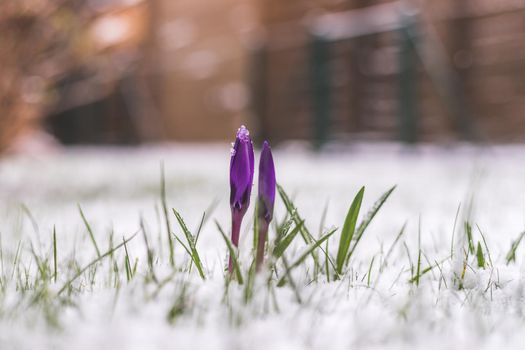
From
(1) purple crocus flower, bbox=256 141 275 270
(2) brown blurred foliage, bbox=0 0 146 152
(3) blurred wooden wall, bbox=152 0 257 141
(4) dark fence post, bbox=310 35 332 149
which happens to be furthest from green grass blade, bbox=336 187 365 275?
(3) blurred wooden wall, bbox=152 0 257 141

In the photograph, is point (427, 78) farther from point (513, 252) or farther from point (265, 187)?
point (265, 187)

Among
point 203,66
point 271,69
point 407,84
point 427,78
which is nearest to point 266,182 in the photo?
point 407,84

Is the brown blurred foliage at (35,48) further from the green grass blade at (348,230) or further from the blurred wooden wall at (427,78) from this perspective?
the blurred wooden wall at (427,78)

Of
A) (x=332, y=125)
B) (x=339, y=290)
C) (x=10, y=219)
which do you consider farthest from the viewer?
(x=332, y=125)

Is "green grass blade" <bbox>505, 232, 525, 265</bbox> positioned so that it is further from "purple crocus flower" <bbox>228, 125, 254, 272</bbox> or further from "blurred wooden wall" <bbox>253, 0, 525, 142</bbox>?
"blurred wooden wall" <bbox>253, 0, 525, 142</bbox>

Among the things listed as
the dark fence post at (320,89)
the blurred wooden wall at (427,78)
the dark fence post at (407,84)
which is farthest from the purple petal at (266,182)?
the dark fence post at (320,89)

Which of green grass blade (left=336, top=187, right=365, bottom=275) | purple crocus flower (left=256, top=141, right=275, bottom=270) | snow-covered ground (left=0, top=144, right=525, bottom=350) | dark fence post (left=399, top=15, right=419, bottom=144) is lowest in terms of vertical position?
snow-covered ground (left=0, top=144, right=525, bottom=350)

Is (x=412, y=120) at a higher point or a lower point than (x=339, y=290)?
higher

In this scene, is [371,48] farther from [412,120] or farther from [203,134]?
[203,134]

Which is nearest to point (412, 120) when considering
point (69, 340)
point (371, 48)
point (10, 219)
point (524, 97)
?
point (524, 97)
